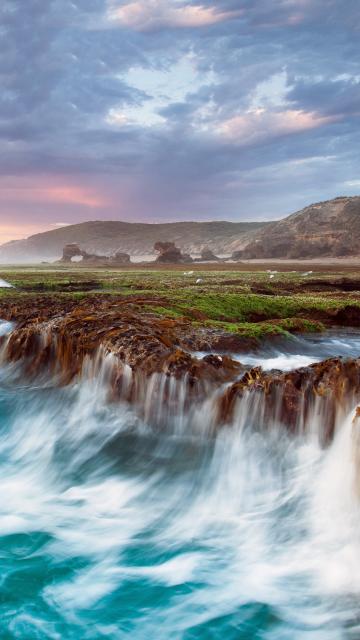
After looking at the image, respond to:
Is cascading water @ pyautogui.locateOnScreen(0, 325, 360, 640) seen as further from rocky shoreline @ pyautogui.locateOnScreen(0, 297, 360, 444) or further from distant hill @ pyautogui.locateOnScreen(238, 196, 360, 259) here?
distant hill @ pyautogui.locateOnScreen(238, 196, 360, 259)

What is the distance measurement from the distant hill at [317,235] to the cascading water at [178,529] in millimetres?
113419

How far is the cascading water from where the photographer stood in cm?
562

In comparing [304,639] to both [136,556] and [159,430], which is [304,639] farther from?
[159,430]

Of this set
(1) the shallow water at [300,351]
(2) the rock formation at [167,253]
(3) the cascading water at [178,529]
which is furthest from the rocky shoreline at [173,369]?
(2) the rock formation at [167,253]

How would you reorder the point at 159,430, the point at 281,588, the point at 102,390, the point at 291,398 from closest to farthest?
1. the point at 281,588
2. the point at 291,398
3. the point at 159,430
4. the point at 102,390

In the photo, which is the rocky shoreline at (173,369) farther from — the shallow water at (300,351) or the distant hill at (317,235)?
the distant hill at (317,235)

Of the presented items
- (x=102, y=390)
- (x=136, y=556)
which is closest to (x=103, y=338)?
(x=102, y=390)

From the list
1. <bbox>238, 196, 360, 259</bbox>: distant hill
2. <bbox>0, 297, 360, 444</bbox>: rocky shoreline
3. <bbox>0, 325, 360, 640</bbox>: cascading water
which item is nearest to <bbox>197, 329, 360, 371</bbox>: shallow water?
<bbox>0, 297, 360, 444</bbox>: rocky shoreline

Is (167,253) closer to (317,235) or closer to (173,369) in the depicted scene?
(317,235)

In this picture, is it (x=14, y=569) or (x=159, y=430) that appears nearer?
(x=14, y=569)

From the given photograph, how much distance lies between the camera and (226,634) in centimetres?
538

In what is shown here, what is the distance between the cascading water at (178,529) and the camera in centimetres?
562

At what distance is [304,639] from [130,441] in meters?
4.64

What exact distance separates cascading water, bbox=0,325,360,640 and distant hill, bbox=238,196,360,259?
4465 inches
